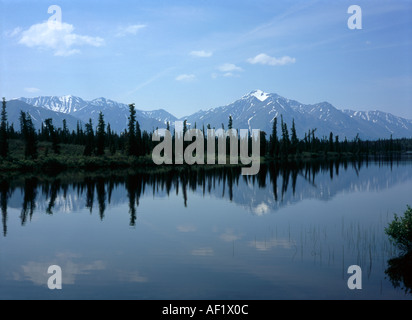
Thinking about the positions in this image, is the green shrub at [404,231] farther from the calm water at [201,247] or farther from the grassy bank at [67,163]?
the grassy bank at [67,163]

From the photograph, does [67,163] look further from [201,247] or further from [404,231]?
[404,231]

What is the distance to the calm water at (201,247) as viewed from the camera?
55.1 ft

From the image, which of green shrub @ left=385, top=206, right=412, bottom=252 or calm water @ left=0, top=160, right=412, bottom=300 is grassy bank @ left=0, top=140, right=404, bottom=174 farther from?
green shrub @ left=385, top=206, right=412, bottom=252

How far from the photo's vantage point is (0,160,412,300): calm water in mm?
16797

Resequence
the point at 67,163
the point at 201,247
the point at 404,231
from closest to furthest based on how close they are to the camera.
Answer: the point at 404,231
the point at 201,247
the point at 67,163

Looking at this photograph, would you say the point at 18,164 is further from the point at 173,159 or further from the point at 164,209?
the point at 164,209

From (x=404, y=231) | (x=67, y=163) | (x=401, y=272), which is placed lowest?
(x=401, y=272)

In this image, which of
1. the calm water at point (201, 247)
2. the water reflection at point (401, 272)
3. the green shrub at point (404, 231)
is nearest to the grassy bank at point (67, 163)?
the calm water at point (201, 247)

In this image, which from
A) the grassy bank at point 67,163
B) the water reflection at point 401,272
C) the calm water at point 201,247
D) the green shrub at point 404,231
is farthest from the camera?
the grassy bank at point 67,163

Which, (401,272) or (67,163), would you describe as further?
(67,163)

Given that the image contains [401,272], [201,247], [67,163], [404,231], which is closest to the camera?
[401,272]

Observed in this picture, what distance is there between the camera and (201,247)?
24047mm

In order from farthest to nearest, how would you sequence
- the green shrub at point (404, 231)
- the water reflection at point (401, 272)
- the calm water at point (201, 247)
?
the green shrub at point (404, 231) < the calm water at point (201, 247) < the water reflection at point (401, 272)

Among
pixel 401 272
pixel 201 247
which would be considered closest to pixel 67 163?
pixel 201 247
